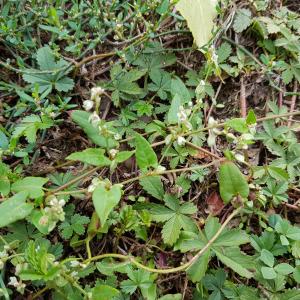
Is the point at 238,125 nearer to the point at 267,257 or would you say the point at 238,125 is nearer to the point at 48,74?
the point at 267,257

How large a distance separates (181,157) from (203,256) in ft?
1.43

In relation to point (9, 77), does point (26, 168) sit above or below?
below

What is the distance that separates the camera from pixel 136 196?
190 cm

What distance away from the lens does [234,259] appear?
166 cm

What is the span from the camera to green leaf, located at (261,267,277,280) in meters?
1.70

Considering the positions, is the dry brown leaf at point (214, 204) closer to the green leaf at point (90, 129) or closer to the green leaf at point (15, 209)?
the green leaf at point (90, 129)

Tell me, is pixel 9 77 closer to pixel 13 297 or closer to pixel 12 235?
pixel 12 235

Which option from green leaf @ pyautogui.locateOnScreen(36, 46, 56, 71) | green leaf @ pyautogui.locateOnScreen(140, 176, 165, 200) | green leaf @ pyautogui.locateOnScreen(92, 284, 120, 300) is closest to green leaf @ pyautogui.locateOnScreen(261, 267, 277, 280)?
green leaf @ pyautogui.locateOnScreen(140, 176, 165, 200)

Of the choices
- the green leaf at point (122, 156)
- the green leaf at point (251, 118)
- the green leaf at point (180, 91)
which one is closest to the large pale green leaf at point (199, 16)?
the green leaf at point (180, 91)

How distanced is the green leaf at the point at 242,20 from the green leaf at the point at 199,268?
116 centimetres

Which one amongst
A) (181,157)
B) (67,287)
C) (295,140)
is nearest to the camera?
(67,287)

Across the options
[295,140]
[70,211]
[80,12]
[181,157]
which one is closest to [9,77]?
[80,12]

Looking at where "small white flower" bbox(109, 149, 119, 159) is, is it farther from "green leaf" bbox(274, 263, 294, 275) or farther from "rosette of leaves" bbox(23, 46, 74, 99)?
"green leaf" bbox(274, 263, 294, 275)

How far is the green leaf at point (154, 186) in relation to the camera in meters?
1.83
